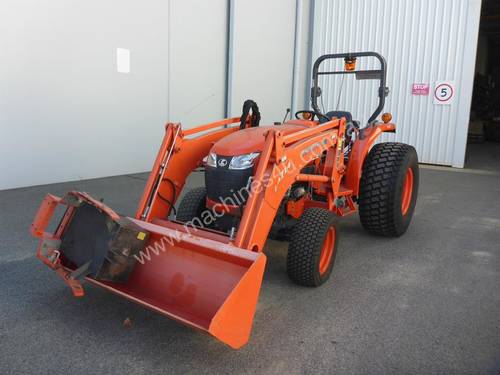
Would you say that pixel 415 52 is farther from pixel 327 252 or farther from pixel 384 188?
pixel 327 252

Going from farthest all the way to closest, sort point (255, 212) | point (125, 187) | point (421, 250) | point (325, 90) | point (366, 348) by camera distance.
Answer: point (325, 90), point (125, 187), point (421, 250), point (255, 212), point (366, 348)

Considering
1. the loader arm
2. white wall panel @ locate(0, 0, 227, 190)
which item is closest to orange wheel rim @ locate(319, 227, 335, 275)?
the loader arm

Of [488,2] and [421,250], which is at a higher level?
[488,2]

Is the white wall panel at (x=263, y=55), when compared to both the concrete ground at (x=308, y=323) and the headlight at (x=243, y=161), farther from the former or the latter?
the headlight at (x=243, y=161)

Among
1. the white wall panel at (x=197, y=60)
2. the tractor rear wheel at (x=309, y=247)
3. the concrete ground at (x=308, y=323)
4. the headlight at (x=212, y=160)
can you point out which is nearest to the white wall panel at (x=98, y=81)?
the white wall panel at (x=197, y=60)

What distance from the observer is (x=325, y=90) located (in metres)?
10.2

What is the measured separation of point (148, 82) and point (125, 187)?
1.88 m

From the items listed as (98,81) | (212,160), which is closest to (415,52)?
(98,81)

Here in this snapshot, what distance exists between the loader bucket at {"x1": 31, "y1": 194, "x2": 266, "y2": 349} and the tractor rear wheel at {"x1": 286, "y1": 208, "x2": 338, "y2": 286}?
60 centimetres

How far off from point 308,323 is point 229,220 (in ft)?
2.87

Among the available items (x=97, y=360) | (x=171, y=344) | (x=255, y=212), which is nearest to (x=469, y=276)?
(x=255, y=212)

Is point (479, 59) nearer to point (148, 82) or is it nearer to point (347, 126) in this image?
point (148, 82)

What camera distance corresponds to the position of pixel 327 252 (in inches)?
121

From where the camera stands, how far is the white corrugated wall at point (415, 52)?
8555 mm
